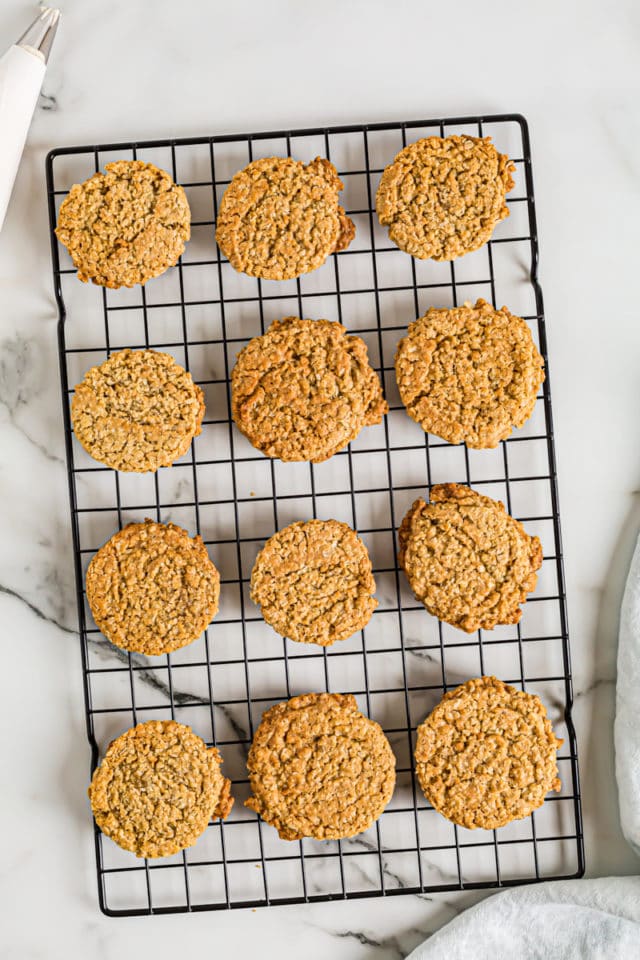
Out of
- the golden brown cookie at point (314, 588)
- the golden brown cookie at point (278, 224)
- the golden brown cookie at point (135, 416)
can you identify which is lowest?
the golden brown cookie at point (314, 588)

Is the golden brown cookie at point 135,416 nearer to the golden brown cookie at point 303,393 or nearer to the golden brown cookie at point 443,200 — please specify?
the golden brown cookie at point 303,393

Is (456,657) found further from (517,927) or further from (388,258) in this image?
(388,258)

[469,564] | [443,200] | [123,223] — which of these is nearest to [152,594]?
[469,564]

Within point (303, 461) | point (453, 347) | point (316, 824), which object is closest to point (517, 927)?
point (316, 824)

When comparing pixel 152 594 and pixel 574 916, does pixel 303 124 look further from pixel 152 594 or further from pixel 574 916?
pixel 574 916

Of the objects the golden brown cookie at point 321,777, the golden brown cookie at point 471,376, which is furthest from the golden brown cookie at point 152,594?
the golden brown cookie at point 471,376

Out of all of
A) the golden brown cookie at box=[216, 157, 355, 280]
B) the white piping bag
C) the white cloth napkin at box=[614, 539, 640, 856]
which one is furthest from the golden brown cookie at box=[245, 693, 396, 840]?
the white piping bag
